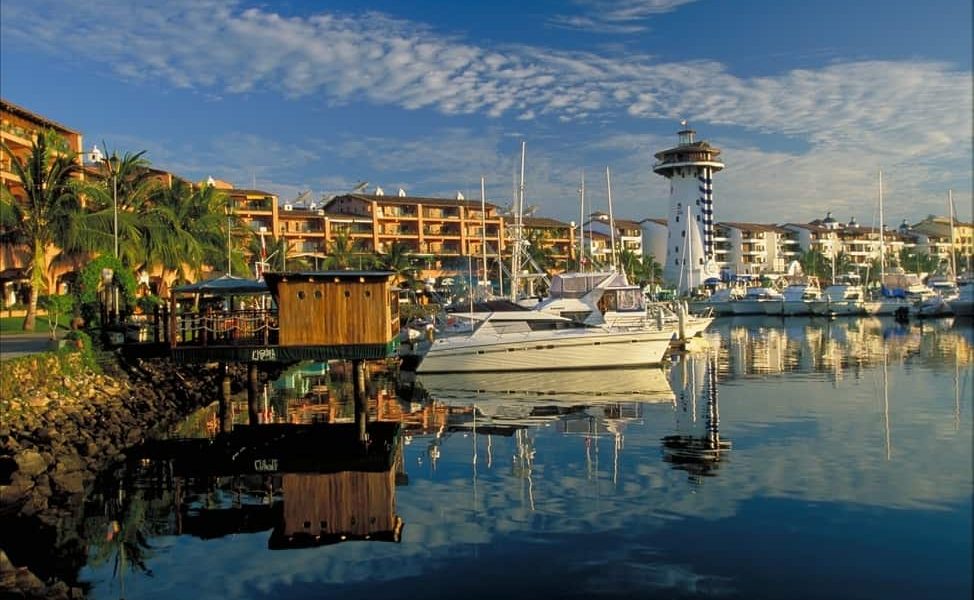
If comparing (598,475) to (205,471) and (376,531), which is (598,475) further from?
(205,471)

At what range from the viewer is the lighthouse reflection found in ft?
66.4

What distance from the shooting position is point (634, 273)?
358ft

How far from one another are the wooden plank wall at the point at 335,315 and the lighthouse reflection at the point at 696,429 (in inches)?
345

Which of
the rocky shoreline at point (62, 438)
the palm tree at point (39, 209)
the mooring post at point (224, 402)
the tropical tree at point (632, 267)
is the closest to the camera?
the rocky shoreline at point (62, 438)

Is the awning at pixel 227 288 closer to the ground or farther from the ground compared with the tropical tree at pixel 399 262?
closer to the ground

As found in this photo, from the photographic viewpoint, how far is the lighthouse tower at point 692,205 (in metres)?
114

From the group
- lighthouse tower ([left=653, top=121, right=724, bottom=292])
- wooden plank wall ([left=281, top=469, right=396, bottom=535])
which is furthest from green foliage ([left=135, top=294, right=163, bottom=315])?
lighthouse tower ([left=653, top=121, right=724, bottom=292])

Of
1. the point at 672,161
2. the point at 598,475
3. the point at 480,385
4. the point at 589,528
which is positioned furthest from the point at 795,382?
the point at 672,161

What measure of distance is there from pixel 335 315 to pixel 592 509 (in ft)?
33.1

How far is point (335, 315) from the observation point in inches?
926

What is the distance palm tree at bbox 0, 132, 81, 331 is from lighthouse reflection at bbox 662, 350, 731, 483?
31.0 meters

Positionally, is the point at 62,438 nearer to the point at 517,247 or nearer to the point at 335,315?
the point at 335,315

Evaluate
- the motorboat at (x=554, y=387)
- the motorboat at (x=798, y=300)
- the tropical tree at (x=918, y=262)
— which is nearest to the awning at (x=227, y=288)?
the motorboat at (x=554, y=387)

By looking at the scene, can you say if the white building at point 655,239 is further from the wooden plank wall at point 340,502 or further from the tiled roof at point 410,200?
the wooden plank wall at point 340,502
